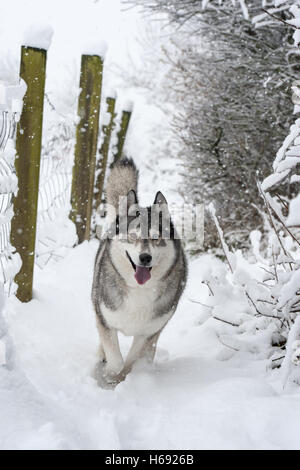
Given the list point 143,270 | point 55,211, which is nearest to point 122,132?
point 55,211

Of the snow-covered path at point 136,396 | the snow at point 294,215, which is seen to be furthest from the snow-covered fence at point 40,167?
the snow at point 294,215

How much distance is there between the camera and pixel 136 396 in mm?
2555

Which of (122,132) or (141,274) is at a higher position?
(122,132)

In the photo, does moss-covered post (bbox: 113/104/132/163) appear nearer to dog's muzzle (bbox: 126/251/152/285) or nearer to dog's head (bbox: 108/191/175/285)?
dog's head (bbox: 108/191/175/285)

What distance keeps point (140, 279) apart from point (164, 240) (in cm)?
33

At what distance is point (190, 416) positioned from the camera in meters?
2.11

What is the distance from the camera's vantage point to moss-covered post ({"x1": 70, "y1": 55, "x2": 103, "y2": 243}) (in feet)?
16.2

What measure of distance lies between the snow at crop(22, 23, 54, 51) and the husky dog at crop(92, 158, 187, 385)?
1.15 m

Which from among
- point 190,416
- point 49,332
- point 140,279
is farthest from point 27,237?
point 190,416

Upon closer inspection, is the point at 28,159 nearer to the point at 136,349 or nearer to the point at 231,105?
the point at 136,349

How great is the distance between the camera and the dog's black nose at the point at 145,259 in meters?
2.79

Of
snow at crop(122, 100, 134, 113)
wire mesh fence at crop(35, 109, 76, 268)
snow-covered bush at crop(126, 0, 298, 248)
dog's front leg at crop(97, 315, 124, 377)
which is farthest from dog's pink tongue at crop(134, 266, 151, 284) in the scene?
snow at crop(122, 100, 134, 113)

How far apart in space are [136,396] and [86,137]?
10.4ft
